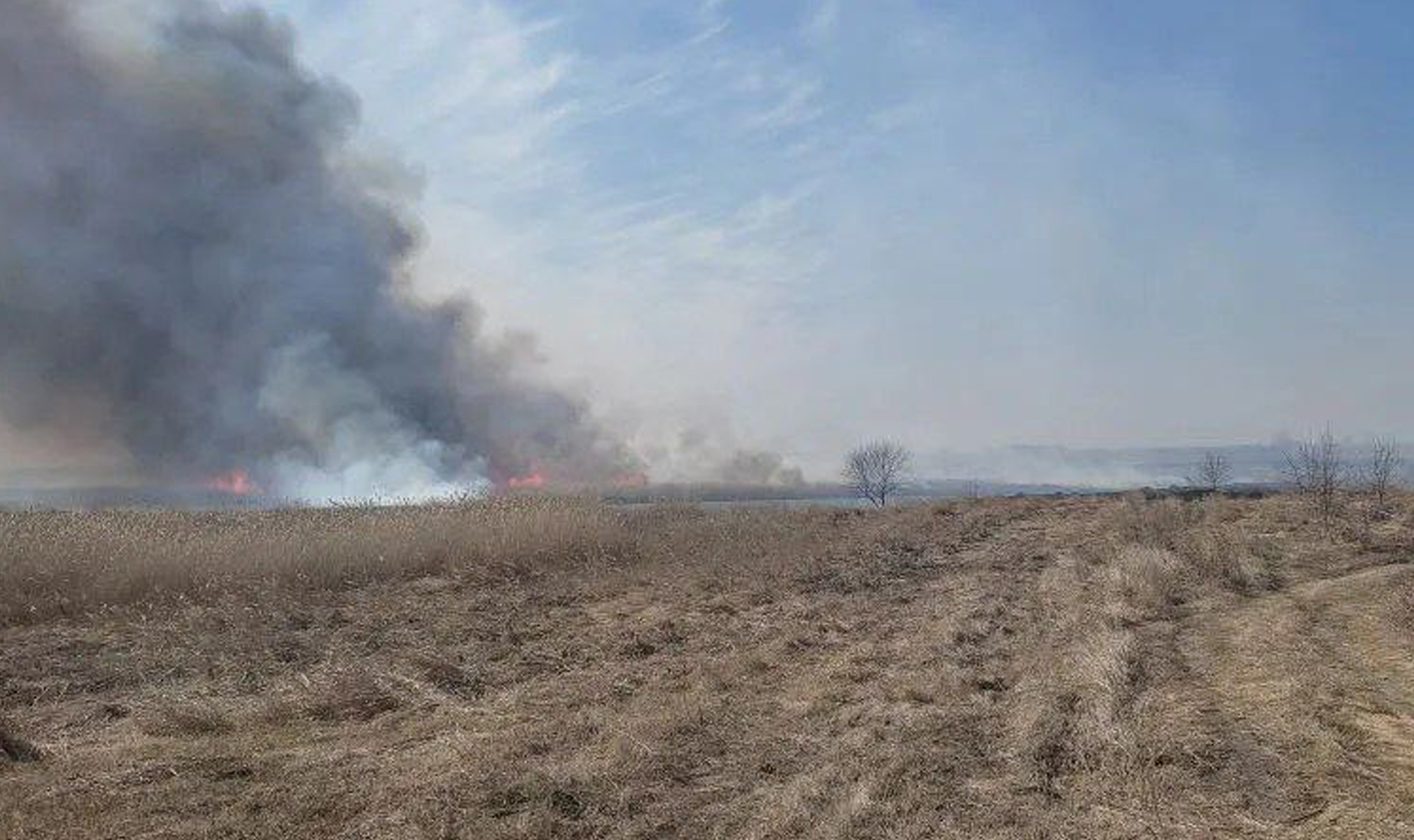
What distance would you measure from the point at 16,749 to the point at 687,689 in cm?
523

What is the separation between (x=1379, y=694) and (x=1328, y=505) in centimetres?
1742

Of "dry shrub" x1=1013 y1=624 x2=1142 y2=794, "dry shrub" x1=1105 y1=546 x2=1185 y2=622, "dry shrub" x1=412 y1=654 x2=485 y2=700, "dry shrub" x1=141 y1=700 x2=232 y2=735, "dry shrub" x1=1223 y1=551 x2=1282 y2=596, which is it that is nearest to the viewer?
"dry shrub" x1=1013 y1=624 x2=1142 y2=794

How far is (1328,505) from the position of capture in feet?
74.6

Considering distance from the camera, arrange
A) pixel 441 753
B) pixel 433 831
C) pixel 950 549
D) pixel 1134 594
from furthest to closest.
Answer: pixel 950 549 → pixel 1134 594 → pixel 441 753 → pixel 433 831

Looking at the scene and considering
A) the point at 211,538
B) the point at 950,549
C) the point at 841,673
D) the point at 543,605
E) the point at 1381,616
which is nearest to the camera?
the point at 841,673

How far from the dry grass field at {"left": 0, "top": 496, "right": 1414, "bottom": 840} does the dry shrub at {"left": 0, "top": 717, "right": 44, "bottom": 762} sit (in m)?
0.04

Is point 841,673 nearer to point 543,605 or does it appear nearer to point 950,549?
point 543,605

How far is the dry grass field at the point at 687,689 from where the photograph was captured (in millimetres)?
5859

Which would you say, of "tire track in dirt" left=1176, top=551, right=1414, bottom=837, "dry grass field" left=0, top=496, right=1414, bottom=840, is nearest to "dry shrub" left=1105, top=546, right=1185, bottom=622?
"dry grass field" left=0, top=496, right=1414, bottom=840

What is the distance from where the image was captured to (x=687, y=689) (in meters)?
9.09

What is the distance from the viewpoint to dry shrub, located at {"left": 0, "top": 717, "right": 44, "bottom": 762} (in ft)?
23.3

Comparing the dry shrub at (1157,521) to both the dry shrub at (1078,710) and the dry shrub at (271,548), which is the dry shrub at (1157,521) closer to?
the dry shrub at (1078,710)

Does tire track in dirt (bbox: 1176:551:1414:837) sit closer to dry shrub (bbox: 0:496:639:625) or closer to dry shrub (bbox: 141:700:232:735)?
dry shrub (bbox: 141:700:232:735)

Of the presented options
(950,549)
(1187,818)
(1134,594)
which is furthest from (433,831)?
(950,549)
